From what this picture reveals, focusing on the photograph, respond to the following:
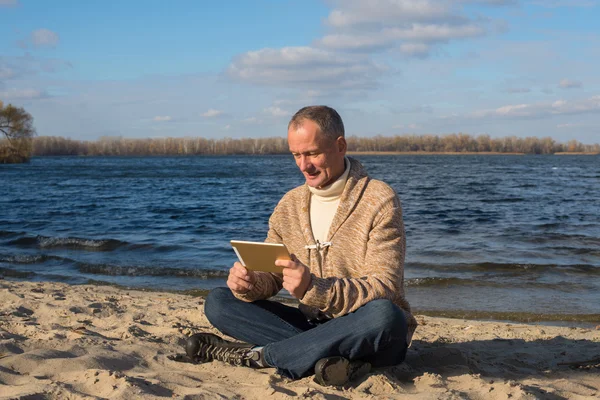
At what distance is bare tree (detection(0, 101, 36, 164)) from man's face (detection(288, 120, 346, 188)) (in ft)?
185

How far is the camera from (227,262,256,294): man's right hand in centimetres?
365

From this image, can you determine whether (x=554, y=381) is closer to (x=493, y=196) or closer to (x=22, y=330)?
(x=22, y=330)

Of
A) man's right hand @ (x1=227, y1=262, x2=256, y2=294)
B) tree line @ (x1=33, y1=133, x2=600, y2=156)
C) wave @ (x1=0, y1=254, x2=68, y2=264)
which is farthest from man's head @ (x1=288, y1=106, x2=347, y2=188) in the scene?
tree line @ (x1=33, y1=133, x2=600, y2=156)

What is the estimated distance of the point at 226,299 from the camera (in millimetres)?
4066

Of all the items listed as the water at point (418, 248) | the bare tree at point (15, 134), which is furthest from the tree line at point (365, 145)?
the water at point (418, 248)

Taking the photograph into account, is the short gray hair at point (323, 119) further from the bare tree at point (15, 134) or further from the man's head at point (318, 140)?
the bare tree at point (15, 134)

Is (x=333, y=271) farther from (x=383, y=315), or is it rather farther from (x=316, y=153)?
(x=316, y=153)

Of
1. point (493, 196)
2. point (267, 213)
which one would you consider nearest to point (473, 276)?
point (267, 213)

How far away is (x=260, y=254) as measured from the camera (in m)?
3.29

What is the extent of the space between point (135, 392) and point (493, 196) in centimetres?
2134

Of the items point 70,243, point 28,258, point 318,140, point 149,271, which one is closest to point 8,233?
point 70,243

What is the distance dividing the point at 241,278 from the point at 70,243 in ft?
28.6

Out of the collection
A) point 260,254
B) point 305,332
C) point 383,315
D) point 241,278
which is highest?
point 260,254

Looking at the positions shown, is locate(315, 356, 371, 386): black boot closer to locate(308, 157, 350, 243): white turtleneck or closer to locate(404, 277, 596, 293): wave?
locate(308, 157, 350, 243): white turtleneck
